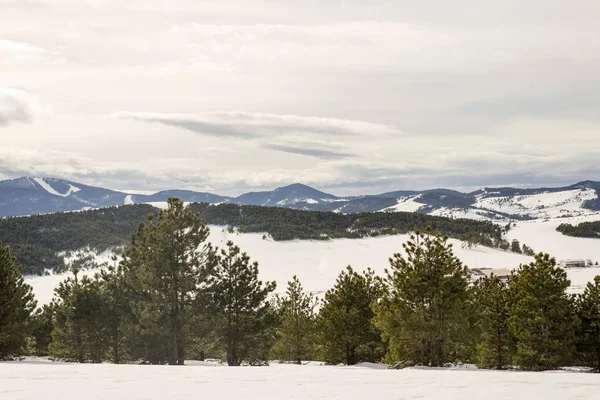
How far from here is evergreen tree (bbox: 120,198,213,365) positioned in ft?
90.3

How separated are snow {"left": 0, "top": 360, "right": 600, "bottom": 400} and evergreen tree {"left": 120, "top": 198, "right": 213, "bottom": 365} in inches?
547

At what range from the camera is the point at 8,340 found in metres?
24.5

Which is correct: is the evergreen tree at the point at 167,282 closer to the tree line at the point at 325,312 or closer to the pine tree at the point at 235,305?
the tree line at the point at 325,312

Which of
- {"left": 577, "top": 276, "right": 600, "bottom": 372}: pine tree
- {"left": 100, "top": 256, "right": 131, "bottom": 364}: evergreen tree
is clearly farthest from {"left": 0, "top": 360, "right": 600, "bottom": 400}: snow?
{"left": 100, "top": 256, "right": 131, "bottom": 364}: evergreen tree

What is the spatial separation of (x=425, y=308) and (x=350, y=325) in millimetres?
7971

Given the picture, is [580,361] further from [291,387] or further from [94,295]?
[94,295]

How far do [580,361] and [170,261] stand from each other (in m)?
24.6

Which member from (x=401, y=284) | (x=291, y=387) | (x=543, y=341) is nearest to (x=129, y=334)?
(x=401, y=284)

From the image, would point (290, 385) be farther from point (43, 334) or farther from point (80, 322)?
point (43, 334)

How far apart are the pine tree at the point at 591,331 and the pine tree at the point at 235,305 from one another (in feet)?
61.2

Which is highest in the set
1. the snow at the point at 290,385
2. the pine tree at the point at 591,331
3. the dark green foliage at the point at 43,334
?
the snow at the point at 290,385

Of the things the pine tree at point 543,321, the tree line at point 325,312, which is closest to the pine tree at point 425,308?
the tree line at point 325,312

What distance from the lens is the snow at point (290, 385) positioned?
10039 mm

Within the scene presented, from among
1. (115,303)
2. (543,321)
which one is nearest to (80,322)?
(115,303)
